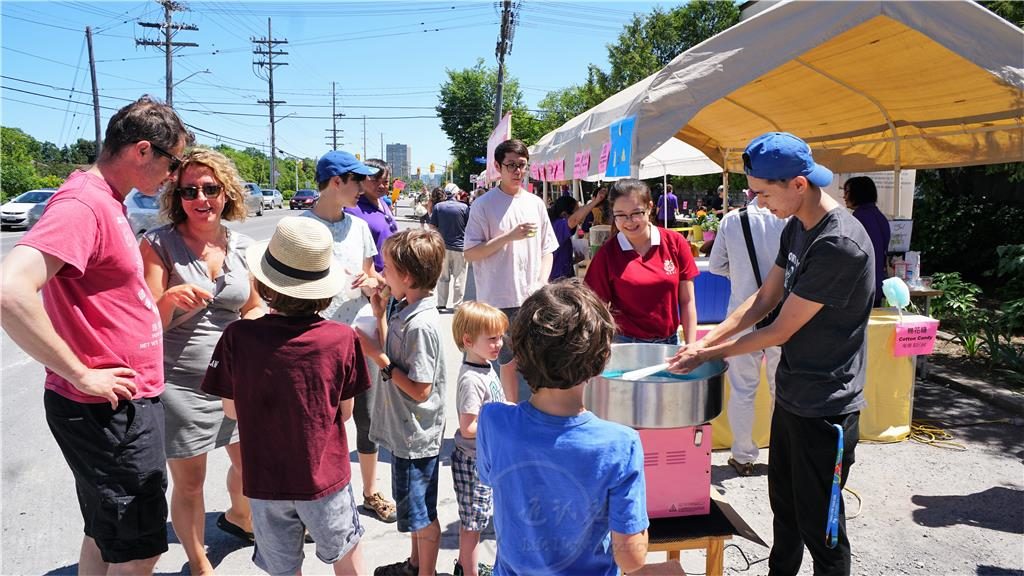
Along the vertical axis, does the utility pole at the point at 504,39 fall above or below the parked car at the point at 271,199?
above

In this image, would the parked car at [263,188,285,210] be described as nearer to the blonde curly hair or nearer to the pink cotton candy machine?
the blonde curly hair

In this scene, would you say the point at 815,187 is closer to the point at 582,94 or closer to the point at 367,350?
the point at 367,350

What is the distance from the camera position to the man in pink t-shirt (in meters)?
1.93

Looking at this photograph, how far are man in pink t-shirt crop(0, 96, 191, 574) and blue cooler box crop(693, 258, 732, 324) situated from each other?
4.33 meters

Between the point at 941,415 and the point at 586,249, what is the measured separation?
4250 millimetres

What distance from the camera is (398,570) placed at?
9.85ft

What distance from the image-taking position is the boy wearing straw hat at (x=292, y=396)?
2.10 metres

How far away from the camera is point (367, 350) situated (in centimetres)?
259

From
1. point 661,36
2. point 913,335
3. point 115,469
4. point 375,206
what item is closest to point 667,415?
point 115,469

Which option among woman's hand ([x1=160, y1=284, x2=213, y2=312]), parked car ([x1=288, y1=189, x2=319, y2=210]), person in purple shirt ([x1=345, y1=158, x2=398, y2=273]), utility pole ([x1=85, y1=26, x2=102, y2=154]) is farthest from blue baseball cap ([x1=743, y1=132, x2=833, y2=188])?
parked car ([x1=288, y1=189, x2=319, y2=210])

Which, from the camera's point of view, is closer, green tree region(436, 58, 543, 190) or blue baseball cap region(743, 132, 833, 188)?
blue baseball cap region(743, 132, 833, 188)

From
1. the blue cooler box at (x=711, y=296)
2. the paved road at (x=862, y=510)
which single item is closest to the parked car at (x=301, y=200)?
the paved road at (x=862, y=510)

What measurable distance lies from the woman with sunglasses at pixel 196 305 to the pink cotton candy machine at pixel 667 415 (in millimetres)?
1690

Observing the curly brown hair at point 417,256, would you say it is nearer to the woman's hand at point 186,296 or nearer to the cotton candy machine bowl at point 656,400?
the woman's hand at point 186,296
